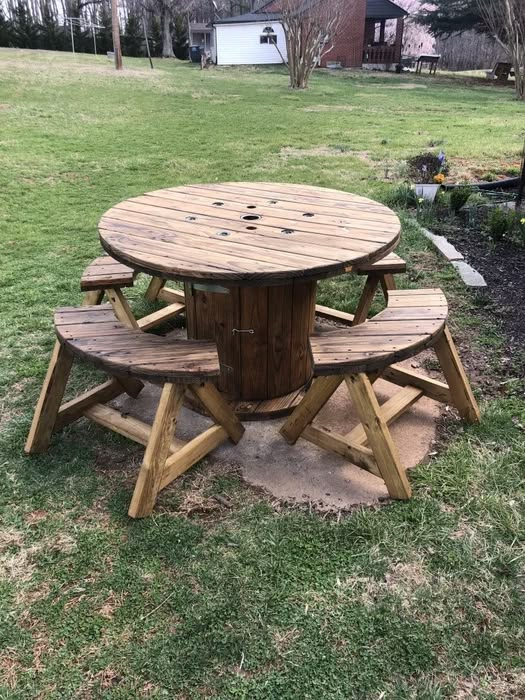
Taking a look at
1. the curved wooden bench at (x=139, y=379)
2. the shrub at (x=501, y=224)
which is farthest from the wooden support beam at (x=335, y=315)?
the shrub at (x=501, y=224)

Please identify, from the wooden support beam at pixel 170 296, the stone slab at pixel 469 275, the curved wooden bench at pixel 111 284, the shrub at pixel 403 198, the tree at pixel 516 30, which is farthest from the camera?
the tree at pixel 516 30

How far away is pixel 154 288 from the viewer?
3713 mm

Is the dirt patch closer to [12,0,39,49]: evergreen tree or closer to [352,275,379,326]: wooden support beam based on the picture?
[352,275,379,326]: wooden support beam

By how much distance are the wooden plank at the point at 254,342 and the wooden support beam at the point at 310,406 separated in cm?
33

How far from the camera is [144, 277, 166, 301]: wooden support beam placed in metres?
3.68

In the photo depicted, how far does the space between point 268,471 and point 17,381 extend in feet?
5.12

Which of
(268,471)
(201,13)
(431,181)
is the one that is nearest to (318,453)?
(268,471)

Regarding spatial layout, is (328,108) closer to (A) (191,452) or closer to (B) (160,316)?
(B) (160,316)

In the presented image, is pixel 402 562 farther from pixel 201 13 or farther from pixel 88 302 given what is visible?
pixel 201 13

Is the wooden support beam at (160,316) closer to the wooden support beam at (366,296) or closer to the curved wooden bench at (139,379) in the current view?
the curved wooden bench at (139,379)

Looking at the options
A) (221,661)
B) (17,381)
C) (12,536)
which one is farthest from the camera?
(17,381)

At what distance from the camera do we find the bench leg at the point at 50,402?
237cm

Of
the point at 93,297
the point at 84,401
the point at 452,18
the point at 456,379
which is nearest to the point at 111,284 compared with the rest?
the point at 93,297

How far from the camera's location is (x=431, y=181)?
19.8 feet
